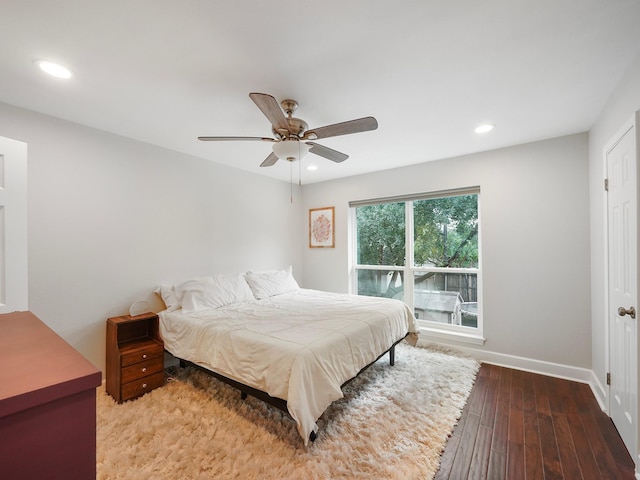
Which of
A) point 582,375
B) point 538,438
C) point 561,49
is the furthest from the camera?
point 582,375

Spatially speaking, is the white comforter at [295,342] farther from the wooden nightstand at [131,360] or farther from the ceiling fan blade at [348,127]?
the ceiling fan blade at [348,127]

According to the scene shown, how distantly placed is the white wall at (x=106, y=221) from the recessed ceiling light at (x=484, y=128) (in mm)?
3008

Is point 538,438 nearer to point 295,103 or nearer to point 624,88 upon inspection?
point 624,88

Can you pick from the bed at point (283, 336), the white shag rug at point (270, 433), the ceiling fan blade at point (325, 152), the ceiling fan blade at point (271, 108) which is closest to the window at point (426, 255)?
the bed at point (283, 336)

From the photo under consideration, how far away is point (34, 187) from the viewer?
2.29m

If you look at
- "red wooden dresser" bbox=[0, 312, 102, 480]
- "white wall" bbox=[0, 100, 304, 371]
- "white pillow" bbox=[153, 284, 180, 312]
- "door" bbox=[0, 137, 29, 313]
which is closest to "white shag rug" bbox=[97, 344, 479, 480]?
"white pillow" bbox=[153, 284, 180, 312]

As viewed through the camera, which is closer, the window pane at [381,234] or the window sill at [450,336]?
the window sill at [450,336]

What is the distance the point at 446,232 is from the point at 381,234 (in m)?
0.95

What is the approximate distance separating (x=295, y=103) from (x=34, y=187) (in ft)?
7.41

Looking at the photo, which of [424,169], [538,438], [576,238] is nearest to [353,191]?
[424,169]

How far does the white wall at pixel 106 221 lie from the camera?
2.33 meters

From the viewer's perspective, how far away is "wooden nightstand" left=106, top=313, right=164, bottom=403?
2.39 metres

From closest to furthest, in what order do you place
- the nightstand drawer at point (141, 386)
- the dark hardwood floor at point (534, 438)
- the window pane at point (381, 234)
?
the dark hardwood floor at point (534, 438), the nightstand drawer at point (141, 386), the window pane at point (381, 234)

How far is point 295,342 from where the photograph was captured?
1981 millimetres
